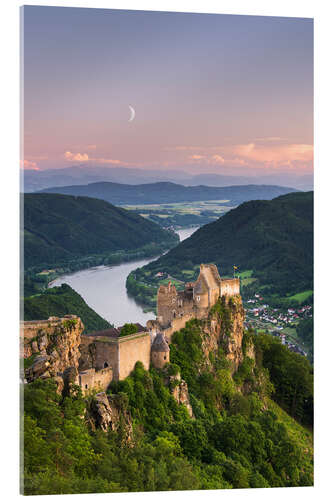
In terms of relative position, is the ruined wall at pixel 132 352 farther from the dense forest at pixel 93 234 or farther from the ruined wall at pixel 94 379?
the dense forest at pixel 93 234

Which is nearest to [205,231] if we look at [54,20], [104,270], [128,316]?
[128,316]

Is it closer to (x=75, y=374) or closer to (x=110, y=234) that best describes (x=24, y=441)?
(x=75, y=374)

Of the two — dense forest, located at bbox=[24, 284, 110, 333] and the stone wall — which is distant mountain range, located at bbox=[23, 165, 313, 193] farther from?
dense forest, located at bbox=[24, 284, 110, 333]

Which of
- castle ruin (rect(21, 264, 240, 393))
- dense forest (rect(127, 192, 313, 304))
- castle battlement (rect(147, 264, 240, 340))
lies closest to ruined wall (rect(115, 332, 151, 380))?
castle ruin (rect(21, 264, 240, 393))

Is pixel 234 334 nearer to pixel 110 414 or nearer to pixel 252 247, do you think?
pixel 110 414

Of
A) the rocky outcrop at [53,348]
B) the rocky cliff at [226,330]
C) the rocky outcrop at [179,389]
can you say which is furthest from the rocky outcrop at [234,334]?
the rocky outcrop at [53,348]

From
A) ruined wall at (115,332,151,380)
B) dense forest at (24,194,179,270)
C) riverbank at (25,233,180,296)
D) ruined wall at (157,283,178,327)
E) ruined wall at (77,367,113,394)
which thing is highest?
dense forest at (24,194,179,270)

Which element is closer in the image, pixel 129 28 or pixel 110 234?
pixel 129 28
